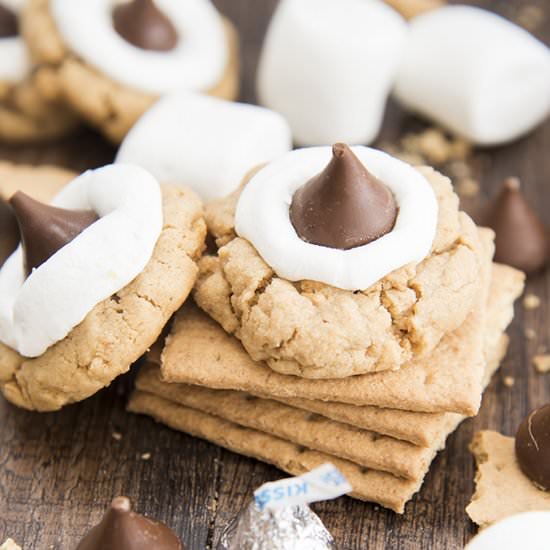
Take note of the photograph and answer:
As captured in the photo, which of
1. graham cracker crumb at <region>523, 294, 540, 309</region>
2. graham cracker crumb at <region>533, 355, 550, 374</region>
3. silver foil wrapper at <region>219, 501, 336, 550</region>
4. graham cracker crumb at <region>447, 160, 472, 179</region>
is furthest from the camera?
graham cracker crumb at <region>447, 160, 472, 179</region>

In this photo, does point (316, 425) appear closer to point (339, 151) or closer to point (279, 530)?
point (279, 530)

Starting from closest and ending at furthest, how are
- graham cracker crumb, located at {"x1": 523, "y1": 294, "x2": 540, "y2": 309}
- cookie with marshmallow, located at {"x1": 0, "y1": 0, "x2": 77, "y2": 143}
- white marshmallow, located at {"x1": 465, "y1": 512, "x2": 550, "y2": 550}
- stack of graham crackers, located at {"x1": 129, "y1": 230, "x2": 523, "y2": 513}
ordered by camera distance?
white marshmallow, located at {"x1": 465, "y1": 512, "x2": 550, "y2": 550}
stack of graham crackers, located at {"x1": 129, "y1": 230, "x2": 523, "y2": 513}
graham cracker crumb, located at {"x1": 523, "y1": 294, "x2": 540, "y2": 309}
cookie with marshmallow, located at {"x1": 0, "y1": 0, "x2": 77, "y2": 143}

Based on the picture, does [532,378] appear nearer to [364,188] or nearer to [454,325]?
[454,325]

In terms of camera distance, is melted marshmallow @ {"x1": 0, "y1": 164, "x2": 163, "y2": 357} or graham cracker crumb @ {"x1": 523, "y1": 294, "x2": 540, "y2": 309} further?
graham cracker crumb @ {"x1": 523, "y1": 294, "x2": 540, "y2": 309}

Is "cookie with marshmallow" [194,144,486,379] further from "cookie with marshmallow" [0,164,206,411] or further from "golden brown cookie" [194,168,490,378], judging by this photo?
"cookie with marshmallow" [0,164,206,411]

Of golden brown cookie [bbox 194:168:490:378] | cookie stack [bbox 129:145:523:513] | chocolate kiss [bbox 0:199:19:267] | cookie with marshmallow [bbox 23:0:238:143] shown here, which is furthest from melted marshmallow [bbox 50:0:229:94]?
golden brown cookie [bbox 194:168:490:378]

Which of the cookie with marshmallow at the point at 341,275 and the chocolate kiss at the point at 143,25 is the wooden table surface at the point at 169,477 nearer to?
the cookie with marshmallow at the point at 341,275

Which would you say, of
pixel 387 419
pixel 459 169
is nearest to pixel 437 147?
pixel 459 169

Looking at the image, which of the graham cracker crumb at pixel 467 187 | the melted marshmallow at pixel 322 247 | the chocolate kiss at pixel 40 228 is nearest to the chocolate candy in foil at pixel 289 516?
the melted marshmallow at pixel 322 247

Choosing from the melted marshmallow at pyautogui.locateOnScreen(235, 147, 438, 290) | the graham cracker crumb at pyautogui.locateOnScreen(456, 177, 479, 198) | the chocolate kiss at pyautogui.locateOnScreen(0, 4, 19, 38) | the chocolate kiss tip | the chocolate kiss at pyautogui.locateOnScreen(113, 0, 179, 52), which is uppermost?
the chocolate kiss tip
